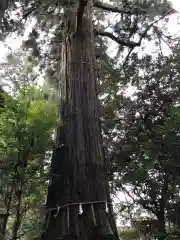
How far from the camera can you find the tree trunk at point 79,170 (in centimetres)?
287

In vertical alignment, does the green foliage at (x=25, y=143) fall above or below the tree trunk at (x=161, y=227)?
above

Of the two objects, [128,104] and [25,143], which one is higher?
[128,104]

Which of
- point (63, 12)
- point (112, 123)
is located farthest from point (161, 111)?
point (63, 12)

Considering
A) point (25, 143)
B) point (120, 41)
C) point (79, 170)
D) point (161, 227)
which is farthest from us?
point (120, 41)

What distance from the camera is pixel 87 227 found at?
9.27 feet

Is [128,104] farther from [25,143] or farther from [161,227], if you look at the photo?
[25,143]

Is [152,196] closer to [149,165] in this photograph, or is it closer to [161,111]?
[149,165]

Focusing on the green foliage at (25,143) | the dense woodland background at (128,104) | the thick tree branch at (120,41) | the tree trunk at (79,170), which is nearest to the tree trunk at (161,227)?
the dense woodland background at (128,104)

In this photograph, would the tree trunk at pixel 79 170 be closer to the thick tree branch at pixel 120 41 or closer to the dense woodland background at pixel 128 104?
the dense woodland background at pixel 128 104

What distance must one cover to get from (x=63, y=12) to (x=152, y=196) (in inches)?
145

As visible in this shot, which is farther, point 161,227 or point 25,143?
point 161,227

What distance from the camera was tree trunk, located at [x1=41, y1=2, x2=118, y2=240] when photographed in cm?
287

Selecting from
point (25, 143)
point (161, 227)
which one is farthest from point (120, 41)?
point (25, 143)

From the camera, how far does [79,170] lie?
10.6ft
